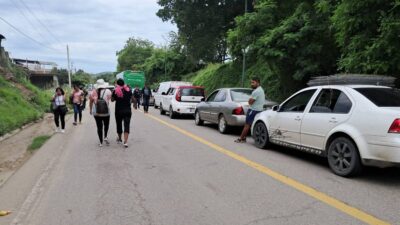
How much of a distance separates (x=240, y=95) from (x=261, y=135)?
10.9 feet

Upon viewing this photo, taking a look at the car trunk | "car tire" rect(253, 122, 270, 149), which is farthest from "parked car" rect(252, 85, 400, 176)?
the car trunk

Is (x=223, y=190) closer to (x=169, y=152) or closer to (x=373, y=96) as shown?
(x=373, y=96)

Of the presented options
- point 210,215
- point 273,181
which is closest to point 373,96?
point 273,181

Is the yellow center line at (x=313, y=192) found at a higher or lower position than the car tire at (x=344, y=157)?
lower

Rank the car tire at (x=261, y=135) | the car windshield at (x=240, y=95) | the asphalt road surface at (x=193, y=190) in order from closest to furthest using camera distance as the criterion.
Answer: the asphalt road surface at (x=193, y=190)
the car tire at (x=261, y=135)
the car windshield at (x=240, y=95)

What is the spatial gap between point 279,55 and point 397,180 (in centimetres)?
883

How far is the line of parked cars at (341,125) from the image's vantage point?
Answer: 253 inches

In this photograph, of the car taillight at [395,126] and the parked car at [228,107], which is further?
the parked car at [228,107]

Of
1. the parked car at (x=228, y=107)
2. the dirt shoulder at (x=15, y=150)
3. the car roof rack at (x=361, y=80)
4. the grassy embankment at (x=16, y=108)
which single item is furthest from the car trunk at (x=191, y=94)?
the car roof rack at (x=361, y=80)

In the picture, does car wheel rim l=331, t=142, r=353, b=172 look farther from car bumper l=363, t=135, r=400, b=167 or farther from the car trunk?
the car trunk

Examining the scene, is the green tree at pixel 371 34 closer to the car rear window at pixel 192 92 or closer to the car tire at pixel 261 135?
the car tire at pixel 261 135

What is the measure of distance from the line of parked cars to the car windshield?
260 cm

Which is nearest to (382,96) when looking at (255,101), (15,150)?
(255,101)

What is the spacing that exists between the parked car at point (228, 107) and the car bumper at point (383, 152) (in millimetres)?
5797
